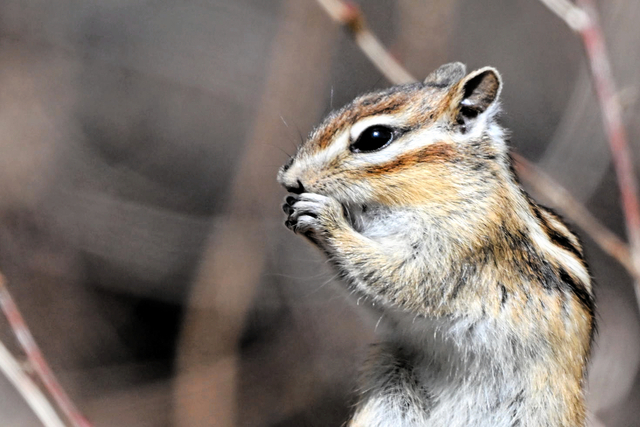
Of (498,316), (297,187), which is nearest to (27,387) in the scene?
(297,187)

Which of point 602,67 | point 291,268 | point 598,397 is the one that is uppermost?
point 291,268

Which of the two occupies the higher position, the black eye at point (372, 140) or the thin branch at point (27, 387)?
the black eye at point (372, 140)

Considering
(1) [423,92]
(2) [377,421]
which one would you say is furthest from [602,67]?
(2) [377,421]

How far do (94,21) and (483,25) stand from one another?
7.25ft

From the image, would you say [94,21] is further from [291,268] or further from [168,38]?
[291,268]

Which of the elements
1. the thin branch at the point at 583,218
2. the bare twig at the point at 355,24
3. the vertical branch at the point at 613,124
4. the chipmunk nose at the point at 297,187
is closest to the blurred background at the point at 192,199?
the thin branch at the point at 583,218

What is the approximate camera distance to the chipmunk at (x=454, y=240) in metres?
2.14

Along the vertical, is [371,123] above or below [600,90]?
above

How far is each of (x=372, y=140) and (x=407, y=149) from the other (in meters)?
0.10

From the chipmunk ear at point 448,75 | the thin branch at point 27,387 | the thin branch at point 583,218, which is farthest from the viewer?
the chipmunk ear at point 448,75

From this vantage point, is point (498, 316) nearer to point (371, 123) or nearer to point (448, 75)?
point (371, 123)

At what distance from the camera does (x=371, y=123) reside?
2129 millimetres

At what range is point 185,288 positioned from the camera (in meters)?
4.21

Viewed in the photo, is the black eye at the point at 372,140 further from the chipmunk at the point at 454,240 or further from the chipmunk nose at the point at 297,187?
the chipmunk nose at the point at 297,187
